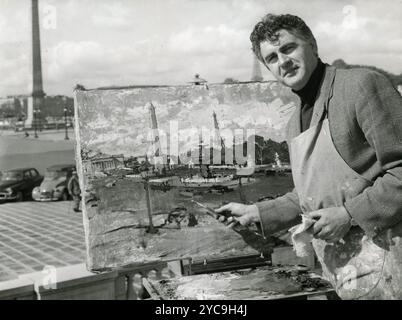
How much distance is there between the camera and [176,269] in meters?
2.73

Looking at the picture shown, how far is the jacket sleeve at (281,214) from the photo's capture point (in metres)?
2.12

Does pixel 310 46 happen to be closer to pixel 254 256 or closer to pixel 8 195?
pixel 254 256

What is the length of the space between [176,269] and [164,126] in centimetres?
80

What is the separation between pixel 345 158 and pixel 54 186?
40.3ft

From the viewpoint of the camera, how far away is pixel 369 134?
1.60 meters

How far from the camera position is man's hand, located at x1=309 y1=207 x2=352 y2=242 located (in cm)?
171

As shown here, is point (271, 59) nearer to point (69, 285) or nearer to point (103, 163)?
point (103, 163)

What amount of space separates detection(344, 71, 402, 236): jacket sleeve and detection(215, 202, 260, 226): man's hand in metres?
0.61

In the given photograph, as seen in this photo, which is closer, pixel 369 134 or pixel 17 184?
pixel 369 134

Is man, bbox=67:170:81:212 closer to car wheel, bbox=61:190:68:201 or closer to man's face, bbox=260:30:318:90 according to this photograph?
car wheel, bbox=61:190:68:201

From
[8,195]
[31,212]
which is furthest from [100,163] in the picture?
[8,195]

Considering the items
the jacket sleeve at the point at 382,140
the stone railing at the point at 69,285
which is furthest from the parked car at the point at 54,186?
the jacket sleeve at the point at 382,140

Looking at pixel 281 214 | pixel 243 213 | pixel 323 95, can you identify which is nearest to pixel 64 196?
pixel 243 213

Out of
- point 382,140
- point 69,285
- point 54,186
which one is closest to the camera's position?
point 382,140
